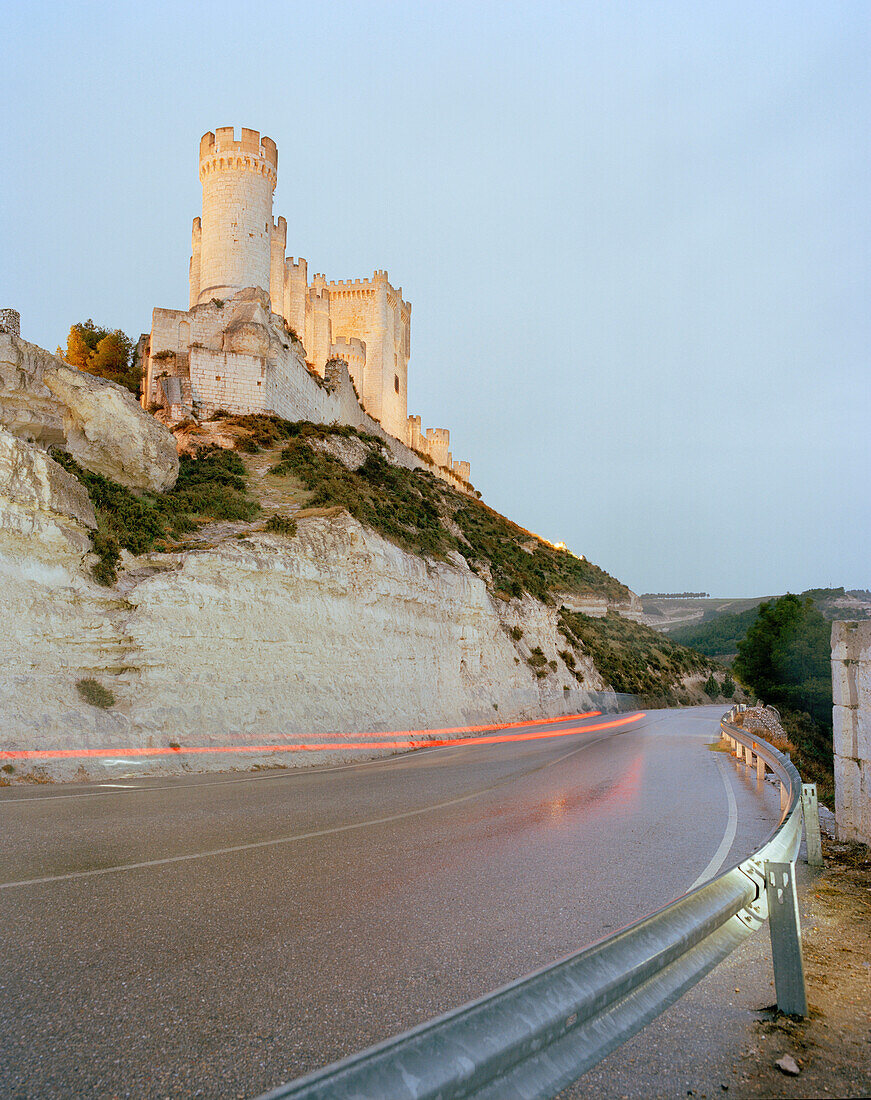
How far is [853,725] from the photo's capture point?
24.3ft

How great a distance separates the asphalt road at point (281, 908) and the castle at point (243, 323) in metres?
28.7

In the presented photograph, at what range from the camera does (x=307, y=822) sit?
335 inches

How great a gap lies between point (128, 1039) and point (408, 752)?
16.6 m

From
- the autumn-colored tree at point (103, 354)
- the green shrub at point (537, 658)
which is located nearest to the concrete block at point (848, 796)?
the green shrub at point (537, 658)

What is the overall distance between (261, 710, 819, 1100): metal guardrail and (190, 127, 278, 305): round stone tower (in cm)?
4487

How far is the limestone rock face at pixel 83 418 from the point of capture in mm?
16953

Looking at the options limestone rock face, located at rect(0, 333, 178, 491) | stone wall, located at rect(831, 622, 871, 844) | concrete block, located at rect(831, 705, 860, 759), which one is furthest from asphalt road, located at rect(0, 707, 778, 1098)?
limestone rock face, located at rect(0, 333, 178, 491)

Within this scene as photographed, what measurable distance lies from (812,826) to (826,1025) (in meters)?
3.80

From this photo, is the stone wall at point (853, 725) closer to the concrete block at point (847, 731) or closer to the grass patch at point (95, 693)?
the concrete block at point (847, 731)

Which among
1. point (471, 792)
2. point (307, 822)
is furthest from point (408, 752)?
point (307, 822)

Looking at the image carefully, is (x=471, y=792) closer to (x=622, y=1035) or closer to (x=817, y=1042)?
(x=817, y=1042)

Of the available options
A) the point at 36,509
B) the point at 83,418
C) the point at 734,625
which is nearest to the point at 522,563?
the point at 83,418

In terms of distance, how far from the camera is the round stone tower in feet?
139

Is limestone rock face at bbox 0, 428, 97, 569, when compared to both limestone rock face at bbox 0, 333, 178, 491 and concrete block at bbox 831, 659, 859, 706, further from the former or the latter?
concrete block at bbox 831, 659, 859, 706
